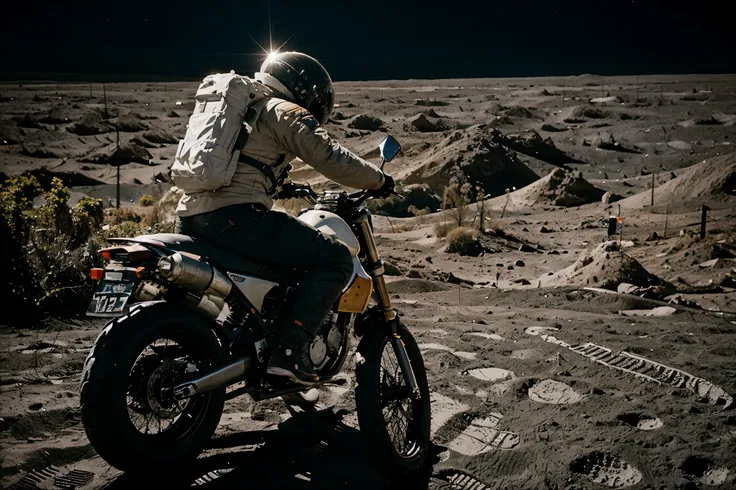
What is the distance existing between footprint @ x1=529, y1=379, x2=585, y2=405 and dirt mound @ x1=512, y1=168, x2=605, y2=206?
1196cm

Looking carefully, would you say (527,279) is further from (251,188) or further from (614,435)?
(251,188)

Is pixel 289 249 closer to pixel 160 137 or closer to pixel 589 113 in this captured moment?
pixel 160 137

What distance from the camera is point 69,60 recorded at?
82.4 metres

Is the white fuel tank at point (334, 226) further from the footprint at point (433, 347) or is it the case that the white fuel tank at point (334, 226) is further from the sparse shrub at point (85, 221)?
the sparse shrub at point (85, 221)

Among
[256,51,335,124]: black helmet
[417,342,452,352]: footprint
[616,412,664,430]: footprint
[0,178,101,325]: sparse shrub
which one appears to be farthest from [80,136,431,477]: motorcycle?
[0,178,101,325]: sparse shrub

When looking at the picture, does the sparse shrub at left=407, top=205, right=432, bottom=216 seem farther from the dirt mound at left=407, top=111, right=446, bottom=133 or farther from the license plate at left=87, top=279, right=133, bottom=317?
the dirt mound at left=407, top=111, right=446, bottom=133

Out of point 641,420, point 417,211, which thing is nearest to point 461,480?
point 641,420

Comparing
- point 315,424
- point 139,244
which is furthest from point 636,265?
point 139,244

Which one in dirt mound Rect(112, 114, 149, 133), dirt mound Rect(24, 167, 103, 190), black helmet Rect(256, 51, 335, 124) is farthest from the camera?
dirt mound Rect(112, 114, 149, 133)

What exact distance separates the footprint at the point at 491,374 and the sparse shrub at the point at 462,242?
690cm

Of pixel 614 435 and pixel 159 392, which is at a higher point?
pixel 159 392

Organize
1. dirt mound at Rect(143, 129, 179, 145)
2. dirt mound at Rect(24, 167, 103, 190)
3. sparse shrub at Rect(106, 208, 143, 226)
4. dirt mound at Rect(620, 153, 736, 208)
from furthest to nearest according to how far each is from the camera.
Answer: dirt mound at Rect(143, 129, 179, 145) < dirt mound at Rect(24, 167, 103, 190) < dirt mound at Rect(620, 153, 736, 208) < sparse shrub at Rect(106, 208, 143, 226)

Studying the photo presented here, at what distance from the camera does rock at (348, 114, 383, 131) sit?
3123 cm

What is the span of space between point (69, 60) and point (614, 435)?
292 feet
